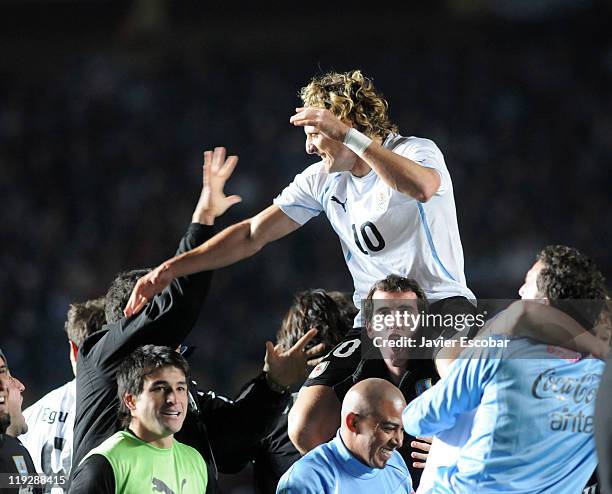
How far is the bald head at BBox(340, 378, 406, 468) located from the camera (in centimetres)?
401

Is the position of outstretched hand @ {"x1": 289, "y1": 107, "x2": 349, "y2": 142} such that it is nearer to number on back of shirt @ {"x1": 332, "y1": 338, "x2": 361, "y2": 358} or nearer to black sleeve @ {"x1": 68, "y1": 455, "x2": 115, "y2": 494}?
number on back of shirt @ {"x1": 332, "y1": 338, "x2": 361, "y2": 358}

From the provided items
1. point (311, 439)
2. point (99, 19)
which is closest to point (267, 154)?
point (99, 19)

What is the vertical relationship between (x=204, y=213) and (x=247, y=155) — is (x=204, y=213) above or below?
below

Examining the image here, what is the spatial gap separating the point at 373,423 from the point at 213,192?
4.42 feet

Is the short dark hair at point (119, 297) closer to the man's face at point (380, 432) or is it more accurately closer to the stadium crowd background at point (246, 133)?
the man's face at point (380, 432)

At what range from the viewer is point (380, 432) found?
4016 mm

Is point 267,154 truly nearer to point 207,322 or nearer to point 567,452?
point 207,322

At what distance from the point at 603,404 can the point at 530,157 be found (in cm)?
1043

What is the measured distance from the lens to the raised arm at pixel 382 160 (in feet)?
14.2

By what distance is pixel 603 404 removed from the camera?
2408mm

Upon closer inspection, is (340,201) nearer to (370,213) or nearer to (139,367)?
(370,213)

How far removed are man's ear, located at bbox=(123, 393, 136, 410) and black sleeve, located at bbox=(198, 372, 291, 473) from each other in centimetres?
57

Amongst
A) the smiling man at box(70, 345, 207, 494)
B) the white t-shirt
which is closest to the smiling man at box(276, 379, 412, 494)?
the white t-shirt

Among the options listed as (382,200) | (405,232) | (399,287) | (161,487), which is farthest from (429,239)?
(161,487)
